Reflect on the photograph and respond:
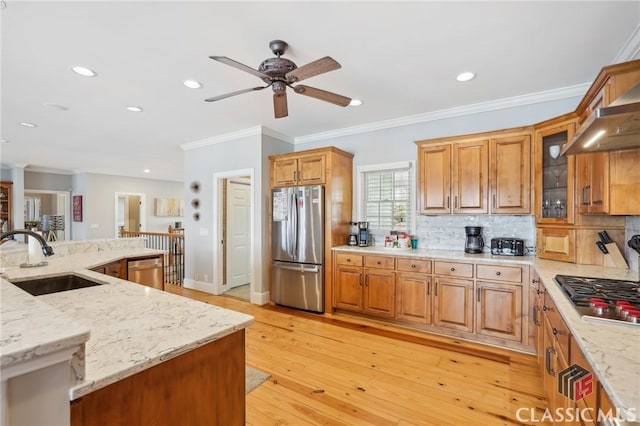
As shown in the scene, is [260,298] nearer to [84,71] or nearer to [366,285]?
[366,285]

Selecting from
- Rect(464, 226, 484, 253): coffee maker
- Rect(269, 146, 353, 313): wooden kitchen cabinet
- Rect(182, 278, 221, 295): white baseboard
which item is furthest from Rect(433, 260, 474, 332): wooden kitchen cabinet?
Rect(182, 278, 221, 295): white baseboard

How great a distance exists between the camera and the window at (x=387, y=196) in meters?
4.03

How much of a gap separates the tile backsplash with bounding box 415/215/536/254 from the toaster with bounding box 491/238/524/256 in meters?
0.15

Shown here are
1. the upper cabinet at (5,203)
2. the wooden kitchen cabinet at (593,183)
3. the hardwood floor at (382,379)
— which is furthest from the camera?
the upper cabinet at (5,203)

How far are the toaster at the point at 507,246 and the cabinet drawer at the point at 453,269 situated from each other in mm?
496

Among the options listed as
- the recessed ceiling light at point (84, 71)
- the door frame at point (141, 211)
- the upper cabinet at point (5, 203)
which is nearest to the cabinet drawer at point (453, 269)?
the recessed ceiling light at point (84, 71)

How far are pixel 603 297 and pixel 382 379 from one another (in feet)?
5.29

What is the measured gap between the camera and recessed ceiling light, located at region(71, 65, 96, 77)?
102 inches

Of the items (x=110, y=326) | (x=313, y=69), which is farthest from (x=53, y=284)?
(x=313, y=69)

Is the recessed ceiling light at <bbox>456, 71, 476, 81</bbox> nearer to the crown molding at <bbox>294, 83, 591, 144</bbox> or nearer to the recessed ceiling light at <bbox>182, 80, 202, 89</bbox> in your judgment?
the crown molding at <bbox>294, 83, 591, 144</bbox>

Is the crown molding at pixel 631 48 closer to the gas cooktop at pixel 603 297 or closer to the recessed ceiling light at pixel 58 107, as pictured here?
the gas cooktop at pixel 603 297

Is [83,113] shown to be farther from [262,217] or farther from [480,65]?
[480,65]

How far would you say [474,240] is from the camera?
344 centimetres

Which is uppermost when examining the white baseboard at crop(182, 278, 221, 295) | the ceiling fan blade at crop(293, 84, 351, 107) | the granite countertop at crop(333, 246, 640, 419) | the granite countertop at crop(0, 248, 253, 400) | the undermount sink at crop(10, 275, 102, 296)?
the ceiling fan blade at crop(293, 84, 351, 107)
